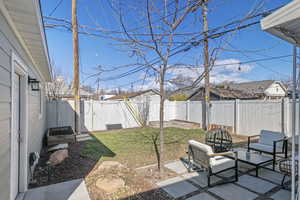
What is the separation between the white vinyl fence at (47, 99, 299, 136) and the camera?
6.37 meters

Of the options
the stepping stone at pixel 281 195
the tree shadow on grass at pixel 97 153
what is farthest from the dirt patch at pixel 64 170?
the stepping stone at pixel 281 195

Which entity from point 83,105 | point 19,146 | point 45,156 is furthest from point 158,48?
point 83,105

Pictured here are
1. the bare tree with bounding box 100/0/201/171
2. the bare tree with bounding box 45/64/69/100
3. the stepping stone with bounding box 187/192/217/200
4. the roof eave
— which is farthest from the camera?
the bare tree with bounding box 45/64/69/100

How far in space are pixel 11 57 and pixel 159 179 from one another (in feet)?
10.0

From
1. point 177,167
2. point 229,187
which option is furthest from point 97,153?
point 229,187

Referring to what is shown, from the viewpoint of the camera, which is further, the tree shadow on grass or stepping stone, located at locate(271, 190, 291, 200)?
the tree shadow on grass

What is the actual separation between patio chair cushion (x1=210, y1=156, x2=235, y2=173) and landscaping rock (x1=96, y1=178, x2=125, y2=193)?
5.64ft

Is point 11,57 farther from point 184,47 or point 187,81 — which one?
point 184,47

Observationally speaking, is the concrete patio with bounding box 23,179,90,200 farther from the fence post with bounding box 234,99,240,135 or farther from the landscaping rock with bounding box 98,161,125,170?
the fence post with bounding box 234,99,240,135

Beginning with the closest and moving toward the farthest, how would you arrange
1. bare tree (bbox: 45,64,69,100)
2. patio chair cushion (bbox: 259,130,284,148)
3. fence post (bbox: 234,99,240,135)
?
patio chair cushion (bbox: 259,130,284,148) < fence post (bbox: 234,99,240,135) < bare tree (bbox: 45,64,69,100)

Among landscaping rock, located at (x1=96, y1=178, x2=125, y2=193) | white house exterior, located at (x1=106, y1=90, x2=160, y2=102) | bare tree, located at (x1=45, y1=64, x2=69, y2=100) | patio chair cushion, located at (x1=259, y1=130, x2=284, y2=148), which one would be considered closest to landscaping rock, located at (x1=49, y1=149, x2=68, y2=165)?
landscaping rock, located at (x1=96, y1=178, x2=125, y2=193)

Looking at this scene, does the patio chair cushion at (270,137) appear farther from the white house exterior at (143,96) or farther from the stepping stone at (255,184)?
the white house exterior at (143,96)

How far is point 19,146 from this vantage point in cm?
268

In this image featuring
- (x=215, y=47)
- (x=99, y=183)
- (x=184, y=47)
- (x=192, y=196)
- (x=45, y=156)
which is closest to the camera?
(x=192, y=196)
